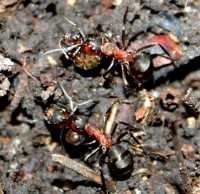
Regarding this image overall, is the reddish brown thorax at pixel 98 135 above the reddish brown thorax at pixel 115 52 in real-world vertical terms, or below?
below

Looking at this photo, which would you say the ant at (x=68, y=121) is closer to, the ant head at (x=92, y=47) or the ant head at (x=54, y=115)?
the ant head at (x=54, y=115)

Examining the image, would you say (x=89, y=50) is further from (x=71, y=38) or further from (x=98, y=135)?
(x=98, y=135)

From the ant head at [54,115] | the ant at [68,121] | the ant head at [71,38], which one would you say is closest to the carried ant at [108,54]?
the ant head at [71,38]

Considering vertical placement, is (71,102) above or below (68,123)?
above

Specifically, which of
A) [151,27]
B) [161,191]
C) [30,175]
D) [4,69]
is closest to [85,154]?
[30,175]

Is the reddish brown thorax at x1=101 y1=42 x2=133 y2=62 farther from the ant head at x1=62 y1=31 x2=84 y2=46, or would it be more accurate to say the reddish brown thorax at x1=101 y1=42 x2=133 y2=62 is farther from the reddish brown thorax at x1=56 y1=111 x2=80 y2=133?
the reddish brown thorax at x1=56 y1=111 x2=80 y2=133

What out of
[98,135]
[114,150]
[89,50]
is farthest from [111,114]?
[89,50]
